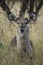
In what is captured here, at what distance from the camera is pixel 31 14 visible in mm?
5184

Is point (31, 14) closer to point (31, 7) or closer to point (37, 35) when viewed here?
point (31, 7)

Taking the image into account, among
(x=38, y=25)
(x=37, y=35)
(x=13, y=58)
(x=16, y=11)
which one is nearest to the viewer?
(x=13, y=58)

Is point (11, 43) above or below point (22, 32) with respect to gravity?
below

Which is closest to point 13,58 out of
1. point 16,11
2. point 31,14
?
point 31,14

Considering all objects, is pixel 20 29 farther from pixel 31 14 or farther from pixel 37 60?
pixel 37 60

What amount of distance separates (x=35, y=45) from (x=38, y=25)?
122 cm

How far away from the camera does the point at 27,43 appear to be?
18.4 feet

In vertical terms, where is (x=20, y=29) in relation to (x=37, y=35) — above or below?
above

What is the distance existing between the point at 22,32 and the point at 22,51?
0.56m

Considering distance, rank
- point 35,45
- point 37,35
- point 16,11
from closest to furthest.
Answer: point 35,45 < point 37,35 < point 16,11

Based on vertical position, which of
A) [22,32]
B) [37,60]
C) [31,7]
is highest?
[31,7]

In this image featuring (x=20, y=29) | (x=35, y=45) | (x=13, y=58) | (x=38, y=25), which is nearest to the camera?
(x=20, y=29)

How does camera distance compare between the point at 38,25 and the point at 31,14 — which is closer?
the point at 31,14

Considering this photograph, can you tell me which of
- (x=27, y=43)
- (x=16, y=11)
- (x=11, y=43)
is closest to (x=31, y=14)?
(x=27, y=43)
